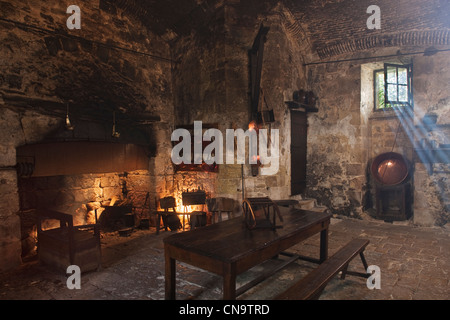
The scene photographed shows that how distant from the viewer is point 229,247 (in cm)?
292

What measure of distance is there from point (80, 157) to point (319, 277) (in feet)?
16.0

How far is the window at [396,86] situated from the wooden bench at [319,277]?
461 cm

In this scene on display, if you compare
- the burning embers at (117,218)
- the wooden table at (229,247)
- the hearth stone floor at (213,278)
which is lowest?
the hearth stone floor at (213,278)

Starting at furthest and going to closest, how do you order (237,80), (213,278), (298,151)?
(298,151) → (237,80) → (213,278)

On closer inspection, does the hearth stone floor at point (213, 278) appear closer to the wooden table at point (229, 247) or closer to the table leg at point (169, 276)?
the table leg at point (169, 276)

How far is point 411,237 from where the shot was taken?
5.95 metres

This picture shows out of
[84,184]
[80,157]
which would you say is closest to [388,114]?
[80,157]

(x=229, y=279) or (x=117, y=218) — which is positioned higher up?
(x=229, y=279)

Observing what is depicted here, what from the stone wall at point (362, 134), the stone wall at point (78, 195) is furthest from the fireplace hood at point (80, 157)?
the stone wall at point (362, 134)

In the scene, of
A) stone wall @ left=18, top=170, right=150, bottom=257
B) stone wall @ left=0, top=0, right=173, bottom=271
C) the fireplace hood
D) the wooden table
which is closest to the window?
the wooden table

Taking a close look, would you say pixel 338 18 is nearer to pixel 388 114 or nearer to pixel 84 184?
pixel 388 114

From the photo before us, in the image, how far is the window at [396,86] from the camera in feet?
22.6

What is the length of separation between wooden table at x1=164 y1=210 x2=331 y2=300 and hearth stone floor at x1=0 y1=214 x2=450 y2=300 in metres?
0.73
